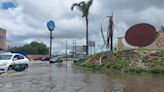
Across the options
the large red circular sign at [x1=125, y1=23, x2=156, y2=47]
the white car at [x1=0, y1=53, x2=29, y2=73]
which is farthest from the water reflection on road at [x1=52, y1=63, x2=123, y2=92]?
the large red circular sign at [x1=125, y1=23, x2=156, y2=47]

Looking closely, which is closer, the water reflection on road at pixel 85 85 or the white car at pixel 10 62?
the water reflection on road at pixel 85 85

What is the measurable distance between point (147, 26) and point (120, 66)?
7.86m

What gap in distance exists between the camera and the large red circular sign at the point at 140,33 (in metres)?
27.8

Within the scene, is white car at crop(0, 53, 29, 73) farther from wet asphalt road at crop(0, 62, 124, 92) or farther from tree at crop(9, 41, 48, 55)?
tree at crop(9, 41, 48, 55)

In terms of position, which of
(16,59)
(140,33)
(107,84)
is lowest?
(107,84)

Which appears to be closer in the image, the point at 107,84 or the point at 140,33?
the point at 107,84

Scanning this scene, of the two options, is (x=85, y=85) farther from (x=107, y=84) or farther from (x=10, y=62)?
(x=10, y=62)

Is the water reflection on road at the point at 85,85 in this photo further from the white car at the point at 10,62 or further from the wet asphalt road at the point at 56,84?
the white car at the point at 10,62

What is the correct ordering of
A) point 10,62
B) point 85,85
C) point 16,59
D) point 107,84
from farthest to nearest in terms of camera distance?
point 16,59, point 10,62, point 107,84, point 85,85

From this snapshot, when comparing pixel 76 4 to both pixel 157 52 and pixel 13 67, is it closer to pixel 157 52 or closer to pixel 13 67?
pixel 157 52

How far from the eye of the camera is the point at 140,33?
2723 centimetres

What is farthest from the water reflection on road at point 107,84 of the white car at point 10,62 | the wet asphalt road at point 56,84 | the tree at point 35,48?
the tree at point 35,48

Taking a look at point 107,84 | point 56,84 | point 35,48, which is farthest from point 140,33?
point 35,48

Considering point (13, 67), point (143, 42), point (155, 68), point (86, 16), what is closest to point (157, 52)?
point (155, 68)
